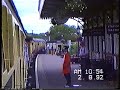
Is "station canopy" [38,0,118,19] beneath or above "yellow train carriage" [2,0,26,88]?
above

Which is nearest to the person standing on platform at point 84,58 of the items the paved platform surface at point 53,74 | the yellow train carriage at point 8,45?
the paved platform surface at point 53,74

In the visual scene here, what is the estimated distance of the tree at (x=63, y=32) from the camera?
3676 mm

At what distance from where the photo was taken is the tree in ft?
12.1

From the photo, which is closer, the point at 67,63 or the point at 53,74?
the point at 67,63

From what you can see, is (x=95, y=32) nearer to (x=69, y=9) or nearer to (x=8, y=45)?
(x=69, y=9)

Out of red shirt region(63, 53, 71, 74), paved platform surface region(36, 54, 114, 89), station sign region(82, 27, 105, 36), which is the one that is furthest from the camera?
station sign region(82, 27, 105, 36)

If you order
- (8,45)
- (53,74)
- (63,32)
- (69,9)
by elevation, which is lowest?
(53,74)

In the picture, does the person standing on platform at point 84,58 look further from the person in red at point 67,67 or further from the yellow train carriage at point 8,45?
the yellow train carriage at point 8,45

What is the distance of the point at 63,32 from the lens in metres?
3.66

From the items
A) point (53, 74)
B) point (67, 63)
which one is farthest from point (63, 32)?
point (53, 74)

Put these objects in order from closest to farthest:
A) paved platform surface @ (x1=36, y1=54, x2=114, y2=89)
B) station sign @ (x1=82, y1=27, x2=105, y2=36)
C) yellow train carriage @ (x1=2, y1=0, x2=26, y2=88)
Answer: yellow train carriage @ (x1=2, y1=0, x2=26, y2=88)
paved platform surface @ (x1=36, y1=54, x2=114, y2=89)
station sign @ (x1=82, y1=27, x2=105, y2=36)

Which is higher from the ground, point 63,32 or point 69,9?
point 69,9

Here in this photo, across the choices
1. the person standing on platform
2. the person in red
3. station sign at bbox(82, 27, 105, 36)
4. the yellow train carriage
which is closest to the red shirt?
the person in red

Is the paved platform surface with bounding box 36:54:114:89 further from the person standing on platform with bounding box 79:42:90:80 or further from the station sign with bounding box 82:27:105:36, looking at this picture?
the station sign with bounding box 82:27:105:36
